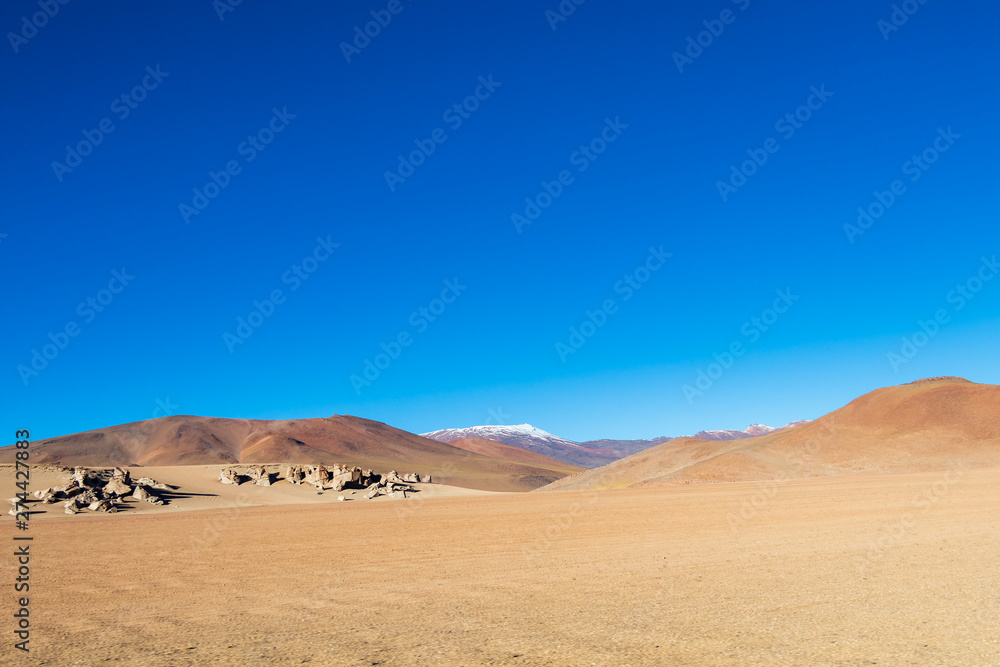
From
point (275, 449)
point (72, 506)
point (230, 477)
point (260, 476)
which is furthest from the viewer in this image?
point (275, 449)

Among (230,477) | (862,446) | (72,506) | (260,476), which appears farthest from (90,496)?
(862,446)

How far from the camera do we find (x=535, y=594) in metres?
10.0

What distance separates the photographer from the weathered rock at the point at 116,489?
102 ft

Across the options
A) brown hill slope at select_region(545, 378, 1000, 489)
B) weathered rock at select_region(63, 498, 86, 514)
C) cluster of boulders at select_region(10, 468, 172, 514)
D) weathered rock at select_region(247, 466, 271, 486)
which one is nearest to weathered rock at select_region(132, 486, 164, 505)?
cluster of boulders at select_region(10, 468, 172, 514)

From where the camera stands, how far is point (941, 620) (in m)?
7.67

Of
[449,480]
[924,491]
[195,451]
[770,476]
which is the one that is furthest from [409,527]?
[195,451]

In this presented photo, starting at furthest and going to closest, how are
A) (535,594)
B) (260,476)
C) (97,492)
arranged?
(260,476) < (97,492) < (535,594)

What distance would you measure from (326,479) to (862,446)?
52206 millimetres

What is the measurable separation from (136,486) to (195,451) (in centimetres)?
10363

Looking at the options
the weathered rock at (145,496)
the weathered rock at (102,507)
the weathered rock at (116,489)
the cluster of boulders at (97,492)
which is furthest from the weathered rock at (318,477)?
the weathered rock at (102,507)

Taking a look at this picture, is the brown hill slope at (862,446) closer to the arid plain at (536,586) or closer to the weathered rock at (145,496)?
the arid plain at (536,586)

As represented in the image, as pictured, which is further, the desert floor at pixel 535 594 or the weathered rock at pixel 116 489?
the weathered rock at pixel 116 489

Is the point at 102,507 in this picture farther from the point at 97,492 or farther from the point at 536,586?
the point at 536,586

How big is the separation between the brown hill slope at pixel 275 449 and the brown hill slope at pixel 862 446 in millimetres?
36214
